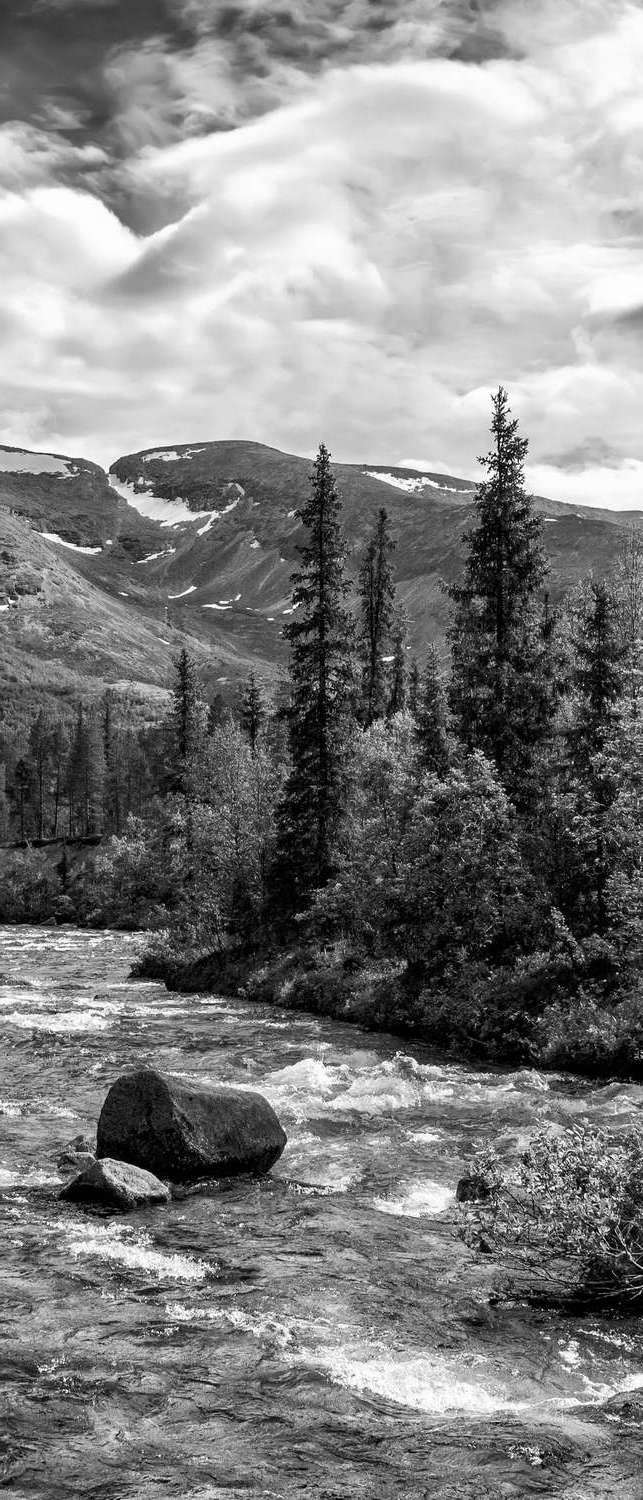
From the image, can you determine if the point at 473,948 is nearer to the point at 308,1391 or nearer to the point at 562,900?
the point at 562,900

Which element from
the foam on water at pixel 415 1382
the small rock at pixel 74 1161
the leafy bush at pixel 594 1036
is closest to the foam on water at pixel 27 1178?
the small rock at pixel 74 1161

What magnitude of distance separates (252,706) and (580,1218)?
59.3m

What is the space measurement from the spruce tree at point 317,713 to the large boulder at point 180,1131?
72.6ft

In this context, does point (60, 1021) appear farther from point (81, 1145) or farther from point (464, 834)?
point (81, 1145)

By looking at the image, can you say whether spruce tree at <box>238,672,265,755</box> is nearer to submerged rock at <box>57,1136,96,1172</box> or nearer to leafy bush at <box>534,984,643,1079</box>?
leafy bush at <box>534,984,643,1079</box>

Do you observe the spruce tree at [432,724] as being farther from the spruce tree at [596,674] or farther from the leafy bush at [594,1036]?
the leafy bush at [594,1036]

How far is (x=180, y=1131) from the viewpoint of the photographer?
48.6 ft

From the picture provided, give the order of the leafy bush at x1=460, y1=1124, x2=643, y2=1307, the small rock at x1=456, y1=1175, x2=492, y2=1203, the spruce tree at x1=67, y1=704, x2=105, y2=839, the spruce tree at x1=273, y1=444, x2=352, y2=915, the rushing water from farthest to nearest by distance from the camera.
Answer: the spruce tree at x1=67, y1=704, x2=105, y2=839 → the spruce tree at x1=273, y1=444, x2=352, y2=915 → the small rock at x1=456, y1=1175, x2=492, y2=1203 → the leafy bush at x1=460, y1=1124, x2=643, y2=1307 → the rushing water

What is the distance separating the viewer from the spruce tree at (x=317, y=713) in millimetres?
38125

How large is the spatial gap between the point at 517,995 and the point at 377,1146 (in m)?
10.1

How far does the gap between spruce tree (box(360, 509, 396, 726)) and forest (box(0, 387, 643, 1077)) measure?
1.17 m

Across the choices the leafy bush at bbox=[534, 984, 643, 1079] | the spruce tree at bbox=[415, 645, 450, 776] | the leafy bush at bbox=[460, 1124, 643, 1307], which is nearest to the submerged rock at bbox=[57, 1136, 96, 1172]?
the leafy bush at bbox=[460, 1124, 643, 1307]

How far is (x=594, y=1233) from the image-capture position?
10.2 m

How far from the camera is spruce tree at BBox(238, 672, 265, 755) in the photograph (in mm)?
68688
